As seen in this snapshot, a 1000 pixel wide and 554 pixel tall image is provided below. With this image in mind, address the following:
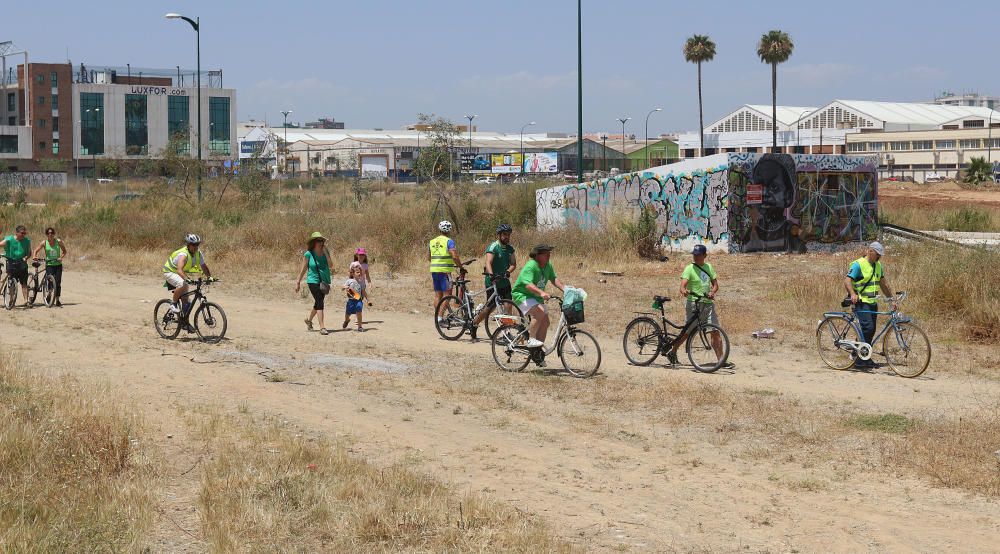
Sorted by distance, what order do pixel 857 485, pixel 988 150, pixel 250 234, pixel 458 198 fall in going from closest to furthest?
pixel 857 485 → pixel 250 234 → pixel 458 198 → pixel 988 150

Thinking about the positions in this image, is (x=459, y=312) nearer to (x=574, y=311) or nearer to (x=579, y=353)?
(x=579, y=353)

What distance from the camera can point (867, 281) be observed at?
1309cm

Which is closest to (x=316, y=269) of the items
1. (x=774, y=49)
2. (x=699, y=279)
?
(x=699, y=279)

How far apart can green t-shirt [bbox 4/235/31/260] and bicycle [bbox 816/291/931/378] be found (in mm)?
14845

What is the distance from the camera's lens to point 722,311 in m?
19.0

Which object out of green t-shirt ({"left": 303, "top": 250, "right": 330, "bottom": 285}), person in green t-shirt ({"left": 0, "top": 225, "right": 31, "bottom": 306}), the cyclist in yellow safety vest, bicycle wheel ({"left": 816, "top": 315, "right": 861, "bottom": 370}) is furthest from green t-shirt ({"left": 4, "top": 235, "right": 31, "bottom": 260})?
bicycle wheel ({"left": 816, "top": 315, "right": 861, "bottom": 370})

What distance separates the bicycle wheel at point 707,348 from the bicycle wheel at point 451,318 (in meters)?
3.97

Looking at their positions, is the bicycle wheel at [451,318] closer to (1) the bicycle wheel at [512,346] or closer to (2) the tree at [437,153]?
(1) the bicycle wheel at [512,346]

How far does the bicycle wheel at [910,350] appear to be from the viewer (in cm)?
1288

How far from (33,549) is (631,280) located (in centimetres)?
1875

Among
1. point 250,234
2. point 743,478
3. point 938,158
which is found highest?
point 938,158

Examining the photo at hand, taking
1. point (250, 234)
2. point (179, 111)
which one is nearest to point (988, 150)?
point (179, 111)

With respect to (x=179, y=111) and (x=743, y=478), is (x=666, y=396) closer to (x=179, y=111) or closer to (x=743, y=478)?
(x=743, y=478)

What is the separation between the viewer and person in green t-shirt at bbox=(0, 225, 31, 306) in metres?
20.6
